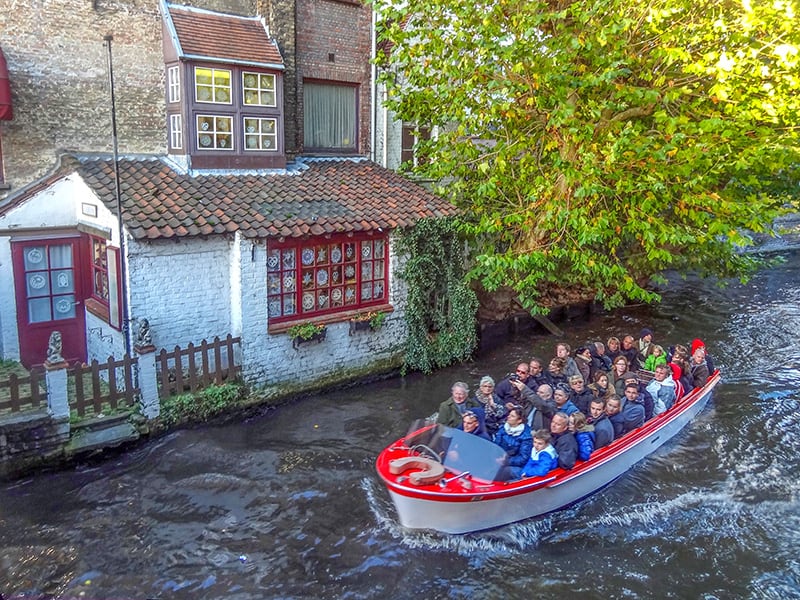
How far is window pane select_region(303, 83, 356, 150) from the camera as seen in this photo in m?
15.9

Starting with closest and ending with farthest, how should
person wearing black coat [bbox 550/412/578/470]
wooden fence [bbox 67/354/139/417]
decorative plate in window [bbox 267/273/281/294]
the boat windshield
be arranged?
the boat windshield
person wearing black coat [bbox 550/412/578/470]
wooden fence [bbox 67/354/139/417]
decorative plate in window [bbox 267/273/281/294]

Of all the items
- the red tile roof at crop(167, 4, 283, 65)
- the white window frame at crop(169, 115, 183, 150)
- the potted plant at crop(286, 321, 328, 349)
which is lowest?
the potted plant at crop(286, 321, 328, 349)

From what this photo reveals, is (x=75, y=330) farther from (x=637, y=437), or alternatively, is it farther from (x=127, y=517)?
(x=637, y=437)

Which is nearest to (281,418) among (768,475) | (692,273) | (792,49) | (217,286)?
(217,286)

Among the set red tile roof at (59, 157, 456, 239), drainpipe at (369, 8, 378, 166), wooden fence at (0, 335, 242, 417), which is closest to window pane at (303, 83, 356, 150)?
drainpipe at (369, 8, 378, 166)

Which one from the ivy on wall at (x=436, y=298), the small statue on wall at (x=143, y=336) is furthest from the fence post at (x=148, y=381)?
the ivy on wall at (x=436, y=298)

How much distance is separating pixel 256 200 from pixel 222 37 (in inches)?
143

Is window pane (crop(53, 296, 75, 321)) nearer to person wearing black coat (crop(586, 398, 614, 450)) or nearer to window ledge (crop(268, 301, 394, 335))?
window ledge (crop(268, 301, 394, 335))

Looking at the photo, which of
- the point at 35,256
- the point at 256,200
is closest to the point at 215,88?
the point at 256,200

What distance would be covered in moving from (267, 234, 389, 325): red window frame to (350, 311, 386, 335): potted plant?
0.18m

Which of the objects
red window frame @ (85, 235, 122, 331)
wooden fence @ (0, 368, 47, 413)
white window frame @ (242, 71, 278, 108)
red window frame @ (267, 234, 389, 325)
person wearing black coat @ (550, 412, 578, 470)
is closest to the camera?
person wearing black coat @ (550, 412, 578, 470)

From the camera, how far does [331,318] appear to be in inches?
526

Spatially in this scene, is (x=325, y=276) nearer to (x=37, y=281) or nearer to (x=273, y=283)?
(x=273, y=283)

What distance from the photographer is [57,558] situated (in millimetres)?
8156
